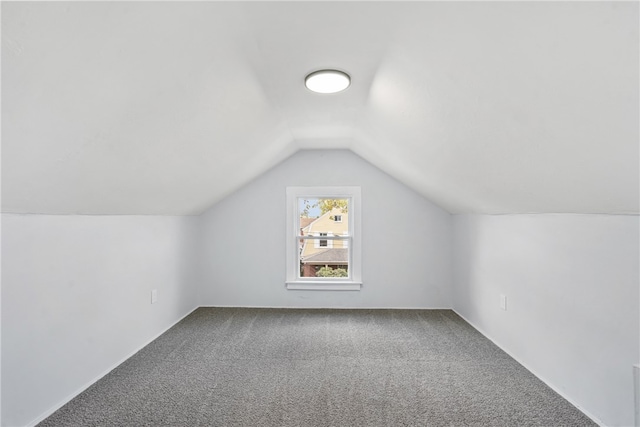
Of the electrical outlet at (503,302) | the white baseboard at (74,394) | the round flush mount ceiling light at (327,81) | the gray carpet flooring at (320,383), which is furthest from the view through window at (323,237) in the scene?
the round flush mount ceiling light at (327,81)

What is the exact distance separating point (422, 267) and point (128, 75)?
3.85 m

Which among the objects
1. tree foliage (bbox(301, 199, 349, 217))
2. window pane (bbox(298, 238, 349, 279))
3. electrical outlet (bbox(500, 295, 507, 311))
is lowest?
electrical outlet (bbox(500, 295, 507, 311))

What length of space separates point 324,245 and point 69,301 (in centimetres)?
292

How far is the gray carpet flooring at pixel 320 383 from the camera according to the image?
6.70 feet

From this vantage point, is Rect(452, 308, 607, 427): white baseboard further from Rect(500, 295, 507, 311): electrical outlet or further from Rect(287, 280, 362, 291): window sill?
Rect(287, 280, 362, 291): window sill

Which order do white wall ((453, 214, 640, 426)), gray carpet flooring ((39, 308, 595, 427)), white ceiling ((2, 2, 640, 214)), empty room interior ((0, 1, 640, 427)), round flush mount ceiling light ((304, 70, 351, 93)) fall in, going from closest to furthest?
white ceiling ((2, 2, 640, 214)) < empty room interior ((0, 1, 640, 427)) < white wall ((453, 214, 640, 426)) < round flush mount ceiling light ((304, 70, 351, 93)) < gray carpet flooring ((39, 308, 595, 427))

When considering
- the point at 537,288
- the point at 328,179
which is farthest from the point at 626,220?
the point at 328,179

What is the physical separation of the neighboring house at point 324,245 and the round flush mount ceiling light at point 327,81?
256 centimetres

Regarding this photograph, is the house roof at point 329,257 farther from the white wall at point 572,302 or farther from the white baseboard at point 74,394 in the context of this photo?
the white baseboard at point 74,394

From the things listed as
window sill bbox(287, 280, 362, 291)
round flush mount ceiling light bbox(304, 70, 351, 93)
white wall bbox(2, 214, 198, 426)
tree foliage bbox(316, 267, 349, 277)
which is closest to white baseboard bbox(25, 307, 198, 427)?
white wall bbox(2, 214, 198, 426)

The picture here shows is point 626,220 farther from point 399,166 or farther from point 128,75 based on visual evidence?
point 128,75

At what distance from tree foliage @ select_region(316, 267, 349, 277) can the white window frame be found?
0.28ft

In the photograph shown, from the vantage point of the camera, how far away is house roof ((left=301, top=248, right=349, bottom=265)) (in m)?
4.61

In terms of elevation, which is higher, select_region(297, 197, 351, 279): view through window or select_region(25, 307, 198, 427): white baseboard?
select_region(297, 197, 351, 279): view through window
